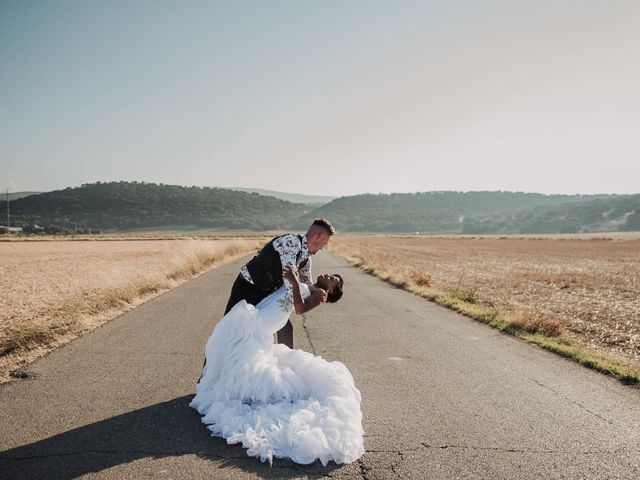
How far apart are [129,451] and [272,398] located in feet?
4.76

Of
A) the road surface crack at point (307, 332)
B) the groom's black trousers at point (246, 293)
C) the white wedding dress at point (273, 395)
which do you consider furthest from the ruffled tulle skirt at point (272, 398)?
the road surface crack at point (307, 332)

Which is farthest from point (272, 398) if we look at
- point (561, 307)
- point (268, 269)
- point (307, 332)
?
point (561, 307)

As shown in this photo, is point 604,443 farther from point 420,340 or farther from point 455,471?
point 420,340

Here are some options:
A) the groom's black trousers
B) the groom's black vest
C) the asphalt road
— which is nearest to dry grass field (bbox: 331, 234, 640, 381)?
the asphalt road

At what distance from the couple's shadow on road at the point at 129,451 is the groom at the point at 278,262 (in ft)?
5.05

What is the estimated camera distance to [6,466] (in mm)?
3662

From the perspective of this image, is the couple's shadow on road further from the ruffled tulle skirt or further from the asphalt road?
the ruffled tulle skirt

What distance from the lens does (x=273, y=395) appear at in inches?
195

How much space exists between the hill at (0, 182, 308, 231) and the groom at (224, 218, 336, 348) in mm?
131606

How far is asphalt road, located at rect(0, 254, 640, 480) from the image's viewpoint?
382 centimetres

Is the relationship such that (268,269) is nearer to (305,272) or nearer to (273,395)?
(305,272)

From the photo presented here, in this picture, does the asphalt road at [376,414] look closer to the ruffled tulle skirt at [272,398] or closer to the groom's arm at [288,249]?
the ruffled tulle skirt at [272,398]

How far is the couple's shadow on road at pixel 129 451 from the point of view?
12.1 feet

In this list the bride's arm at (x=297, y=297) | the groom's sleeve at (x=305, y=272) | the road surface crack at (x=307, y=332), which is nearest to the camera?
the bride's arm at (x=297, y=297)
